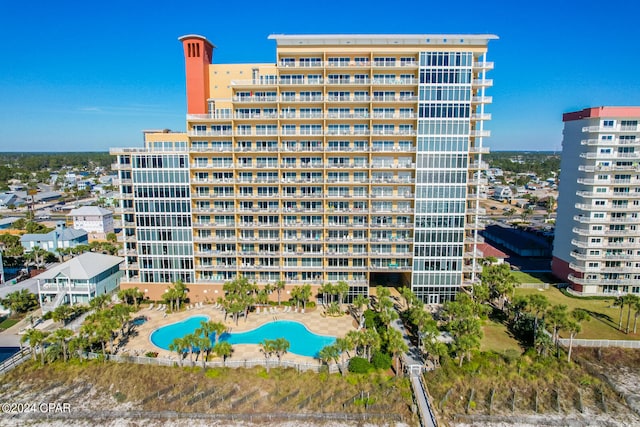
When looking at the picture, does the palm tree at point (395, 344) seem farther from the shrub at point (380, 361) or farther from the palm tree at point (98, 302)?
the palm tree at point (98, 302)

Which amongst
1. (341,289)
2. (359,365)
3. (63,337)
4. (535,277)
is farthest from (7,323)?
(535,277)

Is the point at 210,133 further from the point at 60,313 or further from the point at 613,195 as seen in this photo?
the point at 613,195

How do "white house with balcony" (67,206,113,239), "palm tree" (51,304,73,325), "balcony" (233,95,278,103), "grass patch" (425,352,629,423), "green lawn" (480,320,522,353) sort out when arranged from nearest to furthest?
"grass patch" (425,352,629,423) < "green lawn" (480,320,522,353) < "palm tree" (51,304,73,325) < "balcony" (233,95,278,103) < "white house with balcony" (67,206,113,239)

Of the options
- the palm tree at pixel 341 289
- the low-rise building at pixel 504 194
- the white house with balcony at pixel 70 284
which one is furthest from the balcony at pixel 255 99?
the low-rise building at pixel 504 194

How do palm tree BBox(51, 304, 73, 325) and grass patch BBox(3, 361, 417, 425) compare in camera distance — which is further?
palm tree BBox(51, 304, 73, 325)

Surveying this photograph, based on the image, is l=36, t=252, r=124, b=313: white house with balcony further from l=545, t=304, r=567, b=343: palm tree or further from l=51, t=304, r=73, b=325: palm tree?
l=545, t=304, r=567, b=343: palm tree

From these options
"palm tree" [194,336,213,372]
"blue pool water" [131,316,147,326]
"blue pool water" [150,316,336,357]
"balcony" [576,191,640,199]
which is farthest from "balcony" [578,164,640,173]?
"blue pool water" [131,316,147,326]
